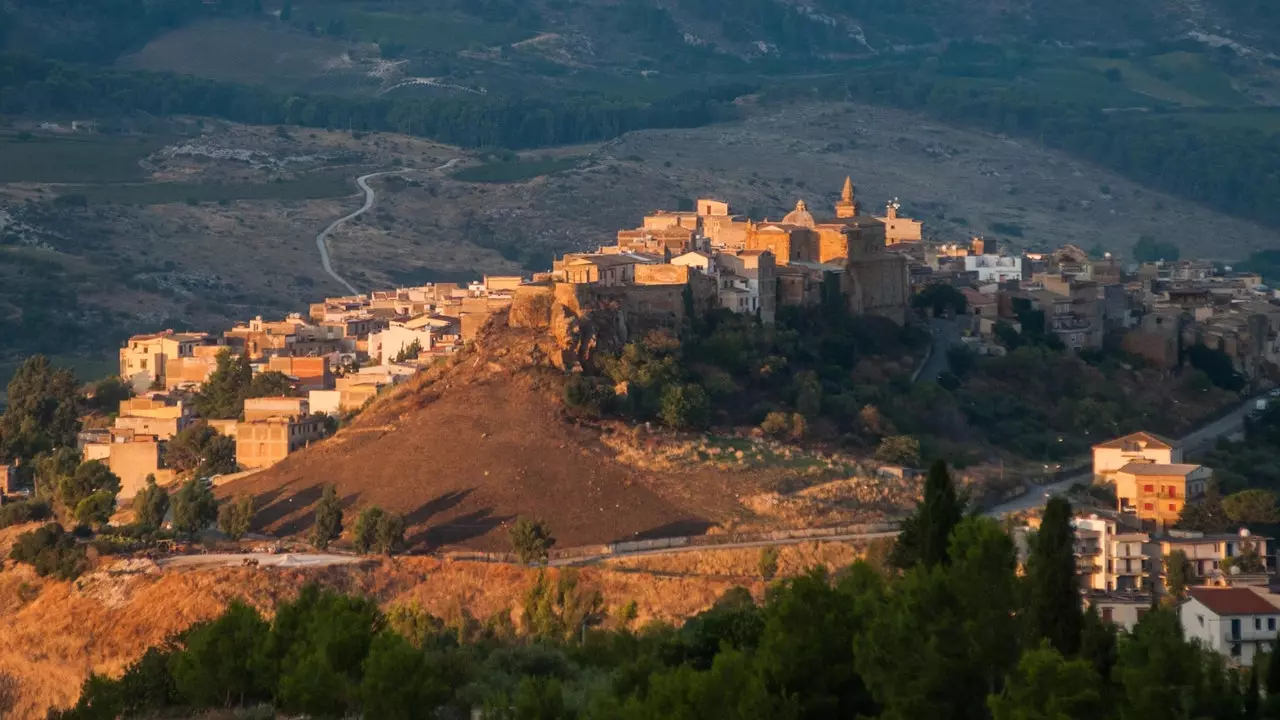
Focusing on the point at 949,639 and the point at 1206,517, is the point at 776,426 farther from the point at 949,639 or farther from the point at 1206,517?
the point at 949,639

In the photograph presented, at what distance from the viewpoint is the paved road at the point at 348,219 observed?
301 feet

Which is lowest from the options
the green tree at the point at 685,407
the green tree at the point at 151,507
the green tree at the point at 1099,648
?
the green tree at the point at 151,507

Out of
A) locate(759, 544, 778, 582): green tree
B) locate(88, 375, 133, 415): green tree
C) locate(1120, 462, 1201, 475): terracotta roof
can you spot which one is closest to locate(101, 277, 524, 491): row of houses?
locate(88, 375, 133, 415): green tree

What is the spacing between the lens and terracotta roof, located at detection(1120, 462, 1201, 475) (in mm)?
46875

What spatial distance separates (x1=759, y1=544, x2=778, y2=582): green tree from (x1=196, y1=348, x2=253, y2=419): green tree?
1367 cm

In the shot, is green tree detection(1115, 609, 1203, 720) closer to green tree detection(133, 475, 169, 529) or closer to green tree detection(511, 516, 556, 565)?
green tree detection(511, 516, 556, 565)

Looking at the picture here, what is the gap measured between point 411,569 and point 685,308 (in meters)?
11.9

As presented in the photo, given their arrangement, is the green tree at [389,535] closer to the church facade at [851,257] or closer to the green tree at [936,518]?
the green tree at [936,518]

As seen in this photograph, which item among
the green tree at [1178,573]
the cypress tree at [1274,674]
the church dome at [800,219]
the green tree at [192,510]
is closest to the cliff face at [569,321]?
the green tree at [192,510]

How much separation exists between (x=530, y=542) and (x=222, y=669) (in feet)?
34.8

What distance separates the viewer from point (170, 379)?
5853cm

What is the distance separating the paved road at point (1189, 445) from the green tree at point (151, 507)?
45.4 ft

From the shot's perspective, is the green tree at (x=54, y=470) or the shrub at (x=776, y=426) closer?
the green tree at (x=54, y=470)

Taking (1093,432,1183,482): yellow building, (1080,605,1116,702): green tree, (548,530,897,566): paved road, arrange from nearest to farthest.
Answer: (1080,605,1116,702): green tree
(548,530,897,566): paved road
(1093,432,1183,482): yellow building
